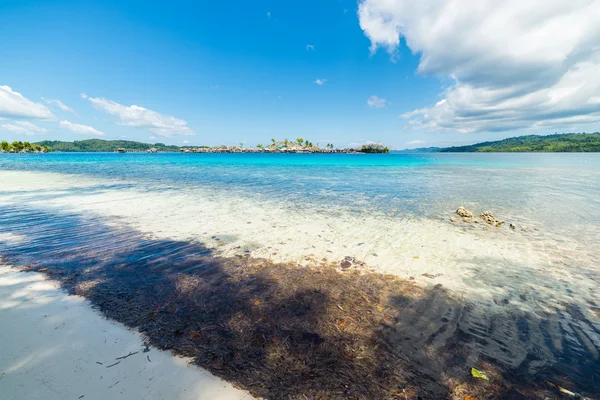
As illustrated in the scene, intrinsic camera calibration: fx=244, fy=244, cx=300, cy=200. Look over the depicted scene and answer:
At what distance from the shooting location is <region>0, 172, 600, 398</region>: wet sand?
3342 mm

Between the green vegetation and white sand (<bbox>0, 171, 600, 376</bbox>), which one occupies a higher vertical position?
the green vegetation

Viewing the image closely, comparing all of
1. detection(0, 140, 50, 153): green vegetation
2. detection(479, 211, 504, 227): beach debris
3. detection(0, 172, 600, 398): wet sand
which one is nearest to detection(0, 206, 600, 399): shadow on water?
detection(0, 172, 600, 398): wet sand

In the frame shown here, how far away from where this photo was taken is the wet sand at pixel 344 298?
3.34 m

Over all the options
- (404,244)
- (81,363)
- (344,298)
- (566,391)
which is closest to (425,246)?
(404,244)

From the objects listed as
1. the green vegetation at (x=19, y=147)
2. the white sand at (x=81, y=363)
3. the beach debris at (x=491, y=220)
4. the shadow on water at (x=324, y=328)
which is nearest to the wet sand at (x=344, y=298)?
the shadow on water at (x=324, y=328)

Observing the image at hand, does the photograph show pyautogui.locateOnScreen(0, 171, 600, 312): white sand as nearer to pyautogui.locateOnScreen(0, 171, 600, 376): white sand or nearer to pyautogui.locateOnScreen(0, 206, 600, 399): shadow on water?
pyautogui.locateOnScreen(0, 171, 600, 376): white sand

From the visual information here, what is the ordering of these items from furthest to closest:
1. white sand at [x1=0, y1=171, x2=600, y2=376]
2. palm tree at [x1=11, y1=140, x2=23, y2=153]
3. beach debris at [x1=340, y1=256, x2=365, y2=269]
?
palm tree at [x1=11, y1=140, x2=23, y2=153]
beach debris at [x1=340, y1=256, x2=365, y2=269]
white sand at [x1=0, y1=171, x2=600, y2=376]

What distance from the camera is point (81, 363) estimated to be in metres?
3.29

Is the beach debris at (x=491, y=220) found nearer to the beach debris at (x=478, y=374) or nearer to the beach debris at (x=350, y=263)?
the beach debris at (x=350, y=263)

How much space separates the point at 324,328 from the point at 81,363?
11.4 ft

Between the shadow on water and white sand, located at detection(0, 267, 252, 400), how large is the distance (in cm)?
21

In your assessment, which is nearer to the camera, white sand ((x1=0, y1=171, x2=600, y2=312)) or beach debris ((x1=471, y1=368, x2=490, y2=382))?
beach debris ((x1=471, y1=368, x2=490, y2=382))

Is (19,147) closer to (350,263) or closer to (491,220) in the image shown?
(350,263)

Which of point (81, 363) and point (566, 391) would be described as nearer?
point (566, 391)
